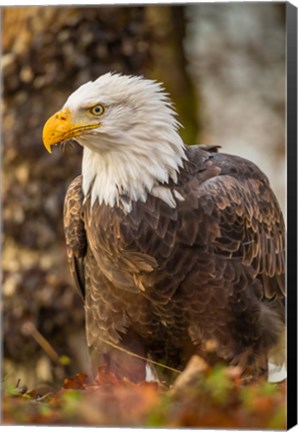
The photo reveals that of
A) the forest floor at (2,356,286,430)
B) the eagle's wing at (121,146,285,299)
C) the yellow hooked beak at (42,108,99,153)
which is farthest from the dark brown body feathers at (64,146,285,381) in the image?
the yellow hooked beak at (42,108,99,153)

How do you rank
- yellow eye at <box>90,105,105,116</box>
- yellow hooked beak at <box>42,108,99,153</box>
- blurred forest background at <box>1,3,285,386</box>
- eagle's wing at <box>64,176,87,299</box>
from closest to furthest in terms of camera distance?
yellow hooked beak at <box>42,108,99,153</box>
yellow eye at <box>90,105,105,116</box>
blurred forest background at <box>1,3,285,386</box>
eagle's wing at <box>64,176,87,299</box>

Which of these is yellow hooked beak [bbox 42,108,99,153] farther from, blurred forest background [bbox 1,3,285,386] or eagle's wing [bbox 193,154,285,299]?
blurred forest background [bbox 1,3,285,386]

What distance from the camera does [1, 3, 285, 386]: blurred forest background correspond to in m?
6.03

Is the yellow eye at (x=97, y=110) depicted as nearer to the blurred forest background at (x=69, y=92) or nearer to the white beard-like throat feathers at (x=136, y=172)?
the white beard-like throat feathers at (x=136, y=172)

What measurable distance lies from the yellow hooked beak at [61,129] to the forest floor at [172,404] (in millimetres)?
1281

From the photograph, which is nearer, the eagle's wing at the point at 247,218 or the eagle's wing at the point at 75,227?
the eagle's wing at the point at 247,218

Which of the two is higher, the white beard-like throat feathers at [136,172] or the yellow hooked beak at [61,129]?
the yellow hooked beak at [61,129]

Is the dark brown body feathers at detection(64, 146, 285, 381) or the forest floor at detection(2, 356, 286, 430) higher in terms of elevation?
the dark brown body feathers at detection(64, 146, 285, 381)

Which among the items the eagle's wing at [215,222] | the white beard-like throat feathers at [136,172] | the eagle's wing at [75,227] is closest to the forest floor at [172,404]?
the eagle's wing at [215,222]

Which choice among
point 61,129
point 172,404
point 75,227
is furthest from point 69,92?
point 172,404

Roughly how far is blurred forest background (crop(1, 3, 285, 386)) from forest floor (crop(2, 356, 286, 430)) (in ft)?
2.51

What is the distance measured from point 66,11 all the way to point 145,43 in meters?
1.20

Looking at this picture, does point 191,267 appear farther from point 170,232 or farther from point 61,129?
point 61,129

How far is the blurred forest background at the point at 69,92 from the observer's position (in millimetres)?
6027
